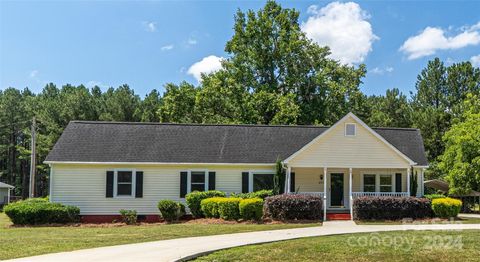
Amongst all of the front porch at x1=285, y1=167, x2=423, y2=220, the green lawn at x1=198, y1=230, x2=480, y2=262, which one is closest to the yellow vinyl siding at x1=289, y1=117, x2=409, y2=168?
the front porch at x1=285, y1=167, x2=423, y2=220

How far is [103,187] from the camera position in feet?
84.4

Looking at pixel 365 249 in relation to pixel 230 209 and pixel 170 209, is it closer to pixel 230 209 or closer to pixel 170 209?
pixel 230 209

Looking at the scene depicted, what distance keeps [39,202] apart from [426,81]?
40.3 m

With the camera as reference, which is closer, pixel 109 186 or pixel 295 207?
pixel 295 207

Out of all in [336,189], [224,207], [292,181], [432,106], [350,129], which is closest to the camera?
[224,207]

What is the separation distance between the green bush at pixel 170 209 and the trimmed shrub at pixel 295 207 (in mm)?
4565

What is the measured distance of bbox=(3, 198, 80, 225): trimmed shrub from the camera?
22.8 meters

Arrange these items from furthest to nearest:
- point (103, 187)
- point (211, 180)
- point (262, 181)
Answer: point (262, 181)
point (211, 180)
point (103, 187)

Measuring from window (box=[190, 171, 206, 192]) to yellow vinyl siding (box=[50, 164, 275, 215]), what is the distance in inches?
11.1

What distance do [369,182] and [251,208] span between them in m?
8.36

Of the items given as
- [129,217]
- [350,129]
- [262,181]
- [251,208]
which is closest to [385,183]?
[350,129]

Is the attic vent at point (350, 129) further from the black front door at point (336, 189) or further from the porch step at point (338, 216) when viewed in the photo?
the porch step at point (338, 216)

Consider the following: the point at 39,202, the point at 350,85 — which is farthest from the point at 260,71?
the point at 39,202

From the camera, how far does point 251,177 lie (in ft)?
86.3
